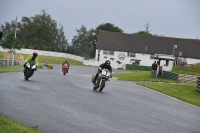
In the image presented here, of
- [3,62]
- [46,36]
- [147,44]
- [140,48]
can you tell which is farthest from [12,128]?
[46,36]

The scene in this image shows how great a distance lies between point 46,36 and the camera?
128 m

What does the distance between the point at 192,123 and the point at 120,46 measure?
81.0 metres

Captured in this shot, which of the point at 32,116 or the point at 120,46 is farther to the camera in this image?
the point at 120,46

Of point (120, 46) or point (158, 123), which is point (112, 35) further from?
point (158, 123)

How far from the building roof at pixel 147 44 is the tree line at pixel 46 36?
29.9 ft

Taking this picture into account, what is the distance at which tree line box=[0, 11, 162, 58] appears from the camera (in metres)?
94.7

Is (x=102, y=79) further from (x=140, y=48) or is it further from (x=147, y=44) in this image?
(x=147, y=44)

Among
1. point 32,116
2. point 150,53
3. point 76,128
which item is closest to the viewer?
point 76,128

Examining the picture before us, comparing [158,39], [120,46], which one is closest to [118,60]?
[120,46]

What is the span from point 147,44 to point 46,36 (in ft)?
140

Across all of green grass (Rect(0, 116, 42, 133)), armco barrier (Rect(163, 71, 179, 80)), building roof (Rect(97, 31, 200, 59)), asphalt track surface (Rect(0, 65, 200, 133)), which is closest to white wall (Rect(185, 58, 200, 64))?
building roof (Rect(97, 31, 200, 59))

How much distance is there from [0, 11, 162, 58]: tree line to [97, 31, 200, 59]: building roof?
29.9ft

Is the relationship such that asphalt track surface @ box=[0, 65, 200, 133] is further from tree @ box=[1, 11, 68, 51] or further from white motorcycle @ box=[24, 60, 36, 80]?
tree @ box=[1, 11, 68, 51]

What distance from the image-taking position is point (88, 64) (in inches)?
3378
